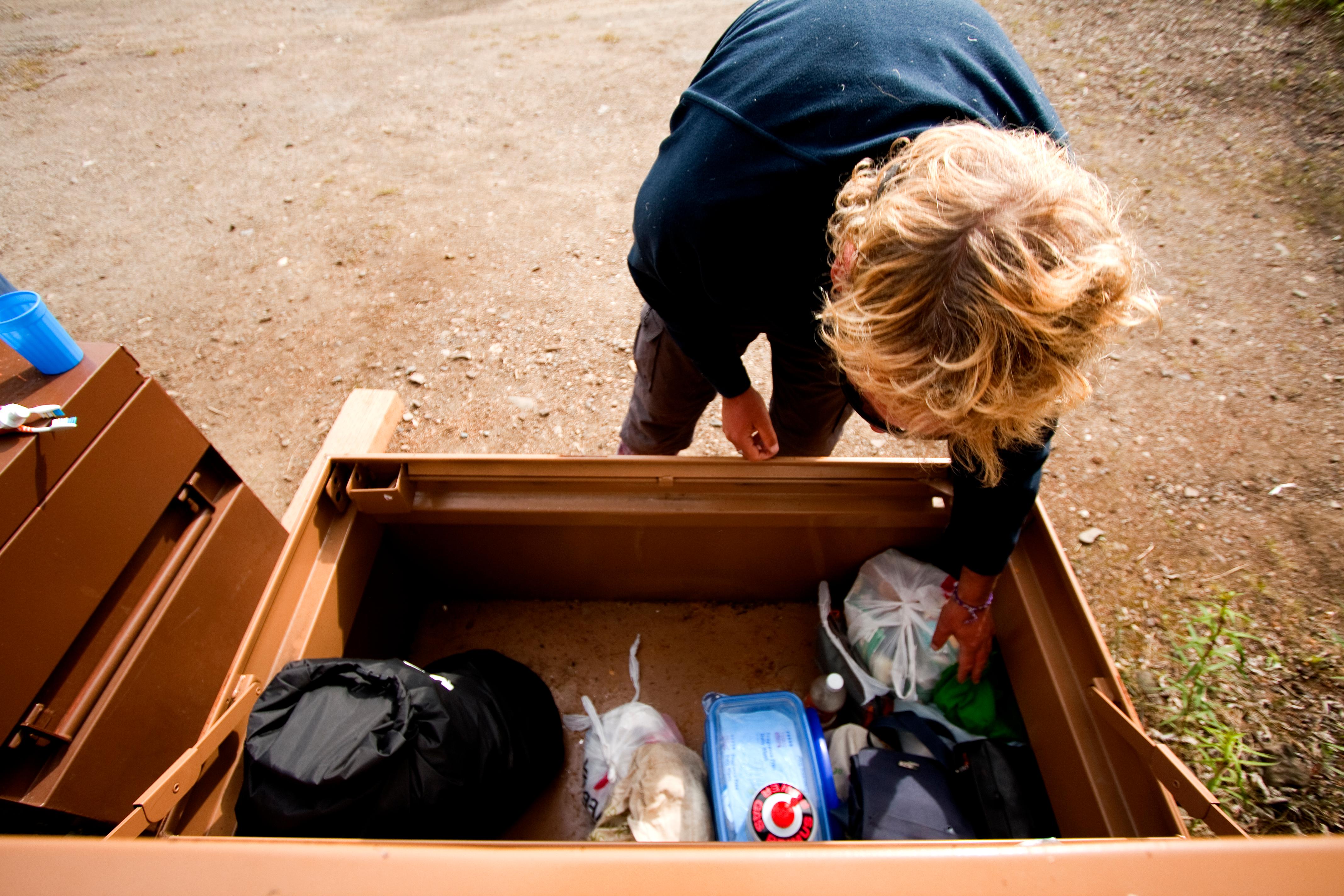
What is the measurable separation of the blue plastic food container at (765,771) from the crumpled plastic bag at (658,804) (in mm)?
40

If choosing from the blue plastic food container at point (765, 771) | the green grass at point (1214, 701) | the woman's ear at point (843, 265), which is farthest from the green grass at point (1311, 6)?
the blue plastic food container at point (765, 771)

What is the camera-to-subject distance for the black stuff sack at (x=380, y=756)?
105 cm

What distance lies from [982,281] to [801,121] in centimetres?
36

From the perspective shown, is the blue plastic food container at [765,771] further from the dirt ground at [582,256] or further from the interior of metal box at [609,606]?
the dirt ground at [582,256]

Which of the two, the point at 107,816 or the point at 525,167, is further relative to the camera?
the point at 525,167

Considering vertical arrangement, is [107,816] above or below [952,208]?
below

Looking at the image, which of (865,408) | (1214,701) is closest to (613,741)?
(865,408)

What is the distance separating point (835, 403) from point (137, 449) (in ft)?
4.88

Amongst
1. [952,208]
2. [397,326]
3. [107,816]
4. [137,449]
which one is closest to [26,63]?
[397,326]

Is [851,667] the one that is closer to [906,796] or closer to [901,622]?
[901,622]

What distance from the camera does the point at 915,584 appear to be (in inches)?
59.4

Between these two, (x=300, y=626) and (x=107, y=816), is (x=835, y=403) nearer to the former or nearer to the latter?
(x=300, y=626)

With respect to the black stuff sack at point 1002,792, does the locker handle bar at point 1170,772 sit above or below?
above

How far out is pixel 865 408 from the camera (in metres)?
1.03
